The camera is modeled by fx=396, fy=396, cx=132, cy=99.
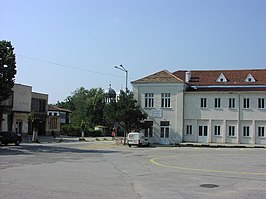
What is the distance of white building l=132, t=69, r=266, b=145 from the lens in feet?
183

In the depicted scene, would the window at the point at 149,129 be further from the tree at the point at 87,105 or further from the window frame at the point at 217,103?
the tree at the point at 87,105

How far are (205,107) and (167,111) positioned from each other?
5615 mm

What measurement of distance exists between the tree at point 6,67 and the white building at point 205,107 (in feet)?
80.6

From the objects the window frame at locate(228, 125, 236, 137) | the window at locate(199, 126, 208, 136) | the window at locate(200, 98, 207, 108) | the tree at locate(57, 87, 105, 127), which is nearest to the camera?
the window frame at locate(228, 125, 236, 137)

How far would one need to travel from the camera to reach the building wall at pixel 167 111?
5850 centimetres

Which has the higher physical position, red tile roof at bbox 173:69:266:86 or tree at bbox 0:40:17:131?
red tile roof at bbox 173:69:266:86

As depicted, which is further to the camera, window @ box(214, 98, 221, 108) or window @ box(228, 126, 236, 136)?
window @ box(214, 98, 221, 108)

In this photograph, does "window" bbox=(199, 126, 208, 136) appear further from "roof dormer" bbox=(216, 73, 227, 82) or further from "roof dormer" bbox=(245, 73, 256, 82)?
"roof dormer" bbox=(245, 73, 256, 82)

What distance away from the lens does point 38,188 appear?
42.8 feet

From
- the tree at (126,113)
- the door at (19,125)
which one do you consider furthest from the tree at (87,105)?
the tree at (126,113)

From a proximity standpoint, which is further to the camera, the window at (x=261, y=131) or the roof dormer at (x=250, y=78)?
the roof dormer at (x=250, y=78)

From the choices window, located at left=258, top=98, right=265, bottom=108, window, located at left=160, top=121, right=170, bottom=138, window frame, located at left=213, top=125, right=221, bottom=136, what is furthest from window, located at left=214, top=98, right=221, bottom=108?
window, located at left=160, top=121, right=170, bottom=138

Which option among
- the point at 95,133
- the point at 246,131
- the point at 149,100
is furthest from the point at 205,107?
the point at 95,133

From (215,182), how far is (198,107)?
42899 millimetres
